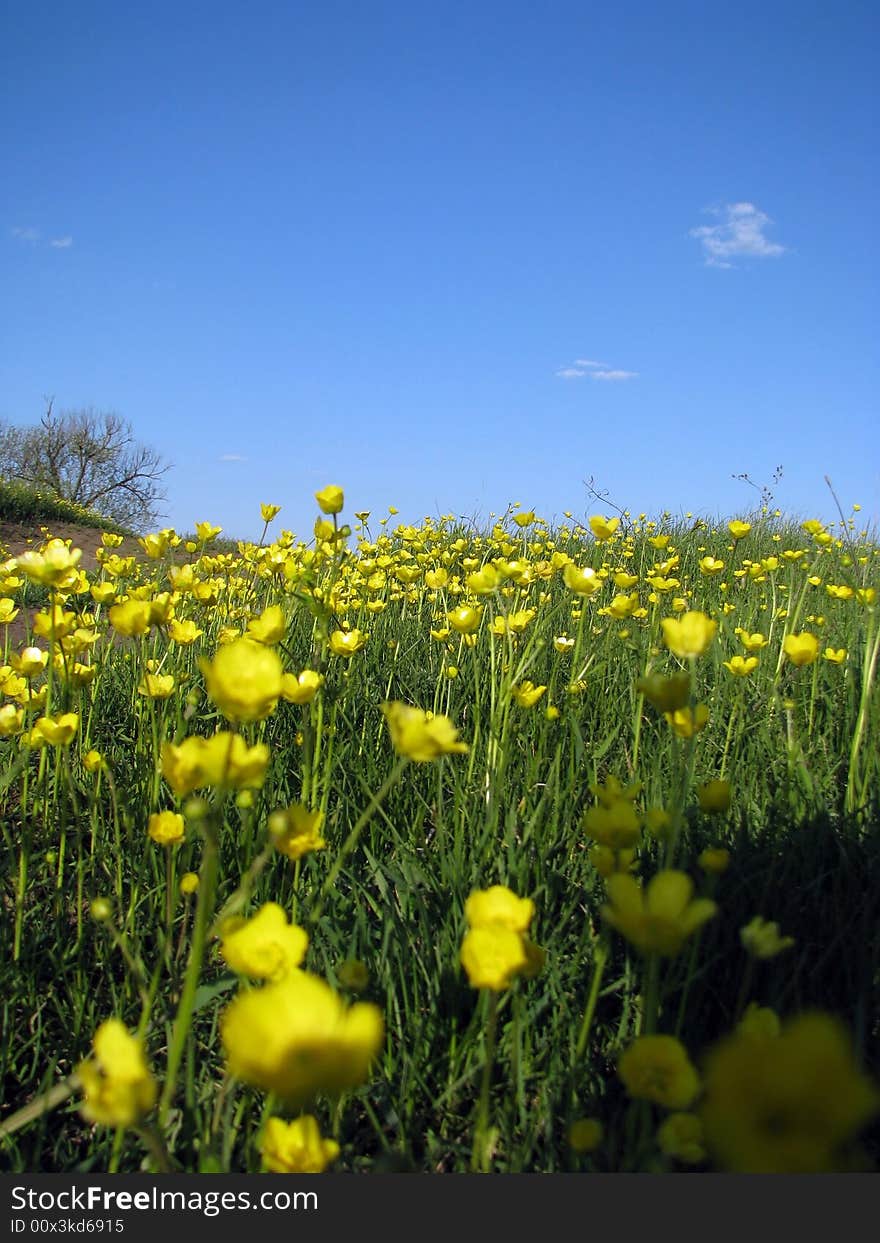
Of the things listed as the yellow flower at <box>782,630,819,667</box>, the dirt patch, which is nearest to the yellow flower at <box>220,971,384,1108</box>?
the yellow flower at <box>782,630,819,667</box>

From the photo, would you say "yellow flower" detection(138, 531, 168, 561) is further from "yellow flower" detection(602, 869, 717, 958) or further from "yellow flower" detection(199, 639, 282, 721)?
"yellow flower" detection(602, 869, 717, 958)

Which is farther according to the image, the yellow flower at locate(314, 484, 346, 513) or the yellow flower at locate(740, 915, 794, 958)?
the yellow flower at locate(314, 484, 346, 513)

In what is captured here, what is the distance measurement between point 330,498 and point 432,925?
3.34 feet

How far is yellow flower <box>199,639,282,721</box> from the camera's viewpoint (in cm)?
99

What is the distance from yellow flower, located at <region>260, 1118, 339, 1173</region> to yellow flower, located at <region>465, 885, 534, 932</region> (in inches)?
11.3

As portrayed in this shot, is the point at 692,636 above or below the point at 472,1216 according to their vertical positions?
above

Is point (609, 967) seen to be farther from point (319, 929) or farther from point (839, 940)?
point (319, 929)

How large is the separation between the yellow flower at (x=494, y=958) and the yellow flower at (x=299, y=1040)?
0.20 meters

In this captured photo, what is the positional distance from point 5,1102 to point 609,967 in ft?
3.67

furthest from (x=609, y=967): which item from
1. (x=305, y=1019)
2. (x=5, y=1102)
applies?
(x=5, y=1102)

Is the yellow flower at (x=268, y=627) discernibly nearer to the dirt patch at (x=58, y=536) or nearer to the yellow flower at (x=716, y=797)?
the yellow flower at (x=716, y=797)

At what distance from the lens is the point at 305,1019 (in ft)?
2.40

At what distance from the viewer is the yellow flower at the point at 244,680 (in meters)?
0.99

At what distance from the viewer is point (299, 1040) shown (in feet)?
2.34
